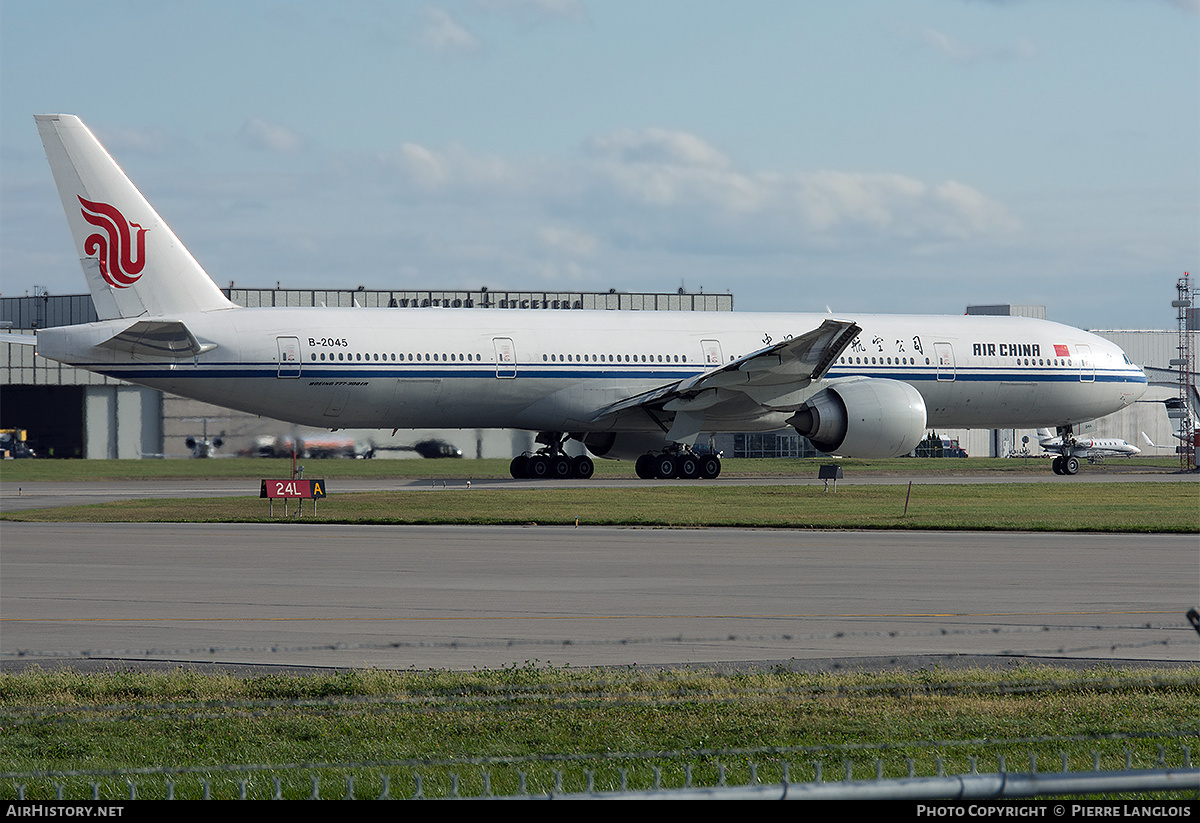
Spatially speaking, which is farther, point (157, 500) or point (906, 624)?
point (157, 500)

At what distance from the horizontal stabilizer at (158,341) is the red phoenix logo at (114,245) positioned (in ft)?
6.76

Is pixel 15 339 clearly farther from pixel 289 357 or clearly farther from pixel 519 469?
pixel 519 469

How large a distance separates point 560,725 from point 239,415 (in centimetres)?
4180

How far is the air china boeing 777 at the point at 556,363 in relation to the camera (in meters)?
37.7

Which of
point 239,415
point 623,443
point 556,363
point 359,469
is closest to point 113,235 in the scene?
point 239,415

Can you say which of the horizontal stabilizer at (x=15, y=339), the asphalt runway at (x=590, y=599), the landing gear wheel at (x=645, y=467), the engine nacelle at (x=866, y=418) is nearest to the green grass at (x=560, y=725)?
the asphalt runway at (x=590, y=599)

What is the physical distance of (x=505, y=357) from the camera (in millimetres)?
41406

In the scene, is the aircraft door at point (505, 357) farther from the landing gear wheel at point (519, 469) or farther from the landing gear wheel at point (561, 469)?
Result: the landing gear wheel at point (561, 469)

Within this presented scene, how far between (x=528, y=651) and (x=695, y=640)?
1604mm

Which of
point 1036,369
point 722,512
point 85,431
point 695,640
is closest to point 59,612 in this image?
point 695,640

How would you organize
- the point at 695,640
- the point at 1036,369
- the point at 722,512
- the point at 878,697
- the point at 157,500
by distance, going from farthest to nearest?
1. the point at 1036,369
2. the point at 157,500
3. the point at 722,512
4. the point at 695,640
5. the point at 878,697

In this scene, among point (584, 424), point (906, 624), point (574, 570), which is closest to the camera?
point (906, 624)

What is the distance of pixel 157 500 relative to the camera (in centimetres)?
3388

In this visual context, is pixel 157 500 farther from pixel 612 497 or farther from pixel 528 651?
pixel 528 651
